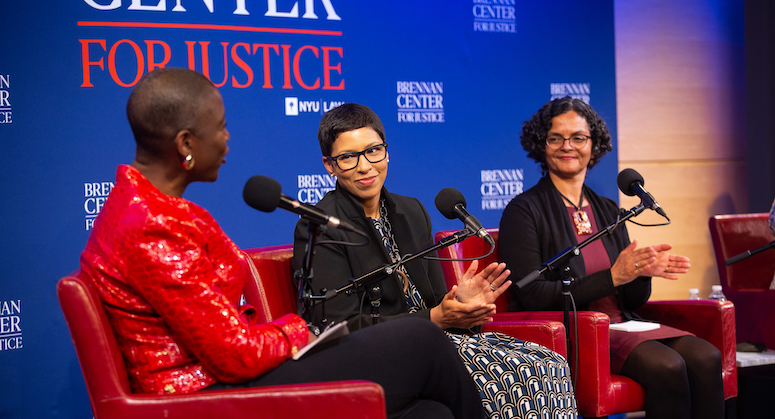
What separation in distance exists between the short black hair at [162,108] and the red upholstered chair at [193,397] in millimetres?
386

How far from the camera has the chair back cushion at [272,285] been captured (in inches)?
85.9

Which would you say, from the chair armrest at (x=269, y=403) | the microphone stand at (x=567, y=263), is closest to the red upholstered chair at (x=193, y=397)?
the chair armrest at (x=269, y=403)

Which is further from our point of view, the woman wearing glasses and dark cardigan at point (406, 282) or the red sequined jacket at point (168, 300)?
the woman wearing glasses and dark cardigan at point (406, 282)

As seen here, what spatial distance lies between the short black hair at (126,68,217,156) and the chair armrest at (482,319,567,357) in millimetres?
1440

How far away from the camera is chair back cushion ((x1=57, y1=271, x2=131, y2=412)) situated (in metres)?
1.41

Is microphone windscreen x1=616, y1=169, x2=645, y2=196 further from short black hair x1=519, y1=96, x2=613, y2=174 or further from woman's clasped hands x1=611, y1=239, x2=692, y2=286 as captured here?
short black hair x1=519, y1=96, x2=613, y2=174

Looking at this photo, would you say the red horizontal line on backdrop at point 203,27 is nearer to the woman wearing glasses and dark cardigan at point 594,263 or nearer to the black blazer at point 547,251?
the woman wearing glasses and dark cardigan at point 594,263

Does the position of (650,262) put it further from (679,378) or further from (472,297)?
(472,297)

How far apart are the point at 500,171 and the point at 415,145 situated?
60cm

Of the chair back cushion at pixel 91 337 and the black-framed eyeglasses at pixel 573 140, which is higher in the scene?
the black-framed eyeglasses at pixel 573 140

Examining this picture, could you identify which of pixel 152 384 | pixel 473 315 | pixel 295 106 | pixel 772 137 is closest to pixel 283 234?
pixel 295 106

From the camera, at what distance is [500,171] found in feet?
12.7

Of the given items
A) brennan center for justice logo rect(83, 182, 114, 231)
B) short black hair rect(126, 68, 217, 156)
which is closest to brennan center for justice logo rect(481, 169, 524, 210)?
brennan center for justice logo rect(83, 182, 114, 231)

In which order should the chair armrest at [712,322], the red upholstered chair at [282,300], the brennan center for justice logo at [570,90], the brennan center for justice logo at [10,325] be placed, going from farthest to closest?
the brennan center for justice logo at [570,90] → the brennan center for justice logo at [10,325] → the chair armrest at [712,322] → the red upholstered chair at [282,300]
